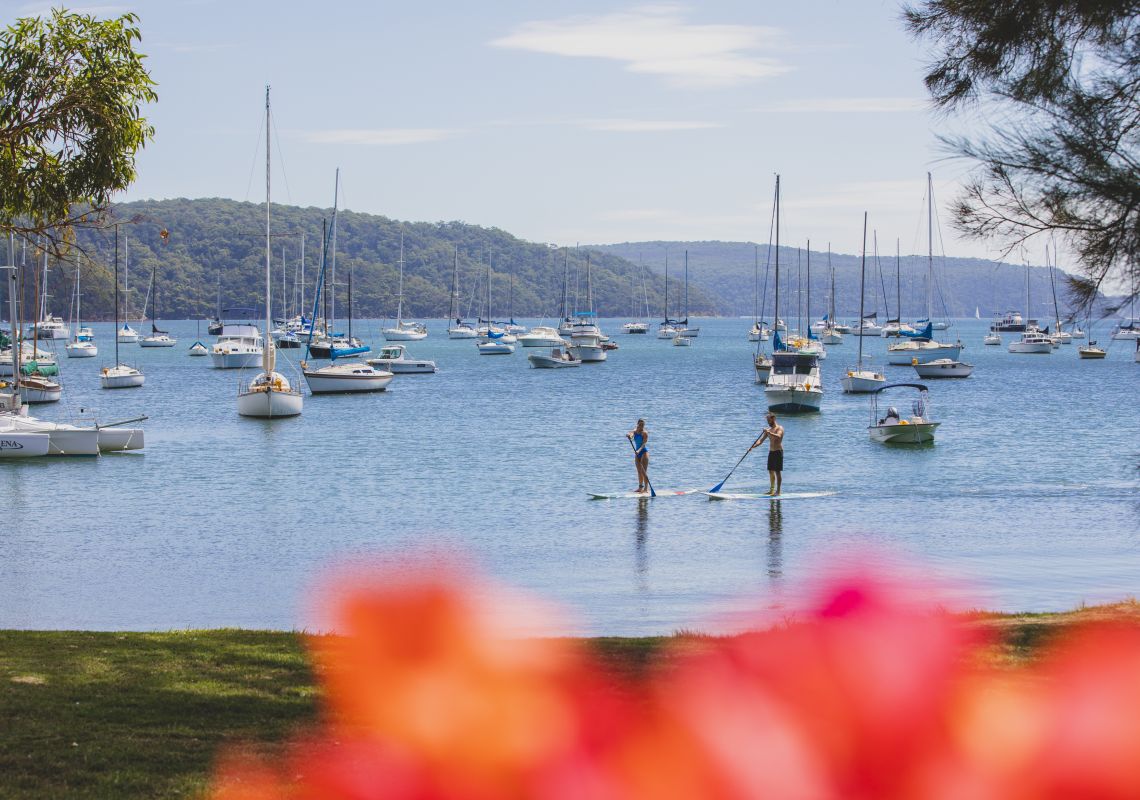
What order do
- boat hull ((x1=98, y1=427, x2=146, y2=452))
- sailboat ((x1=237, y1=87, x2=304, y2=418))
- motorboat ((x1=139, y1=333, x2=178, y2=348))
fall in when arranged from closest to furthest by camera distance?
boat hull ((x1=98, y1=427, x2=146, y2=452))
sailboat ((x1=237, y1=87, x2=304, y2=418))
motorboat ((x1=139, y1=333, x2=178, y2=348))

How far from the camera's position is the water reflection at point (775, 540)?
75.3ft

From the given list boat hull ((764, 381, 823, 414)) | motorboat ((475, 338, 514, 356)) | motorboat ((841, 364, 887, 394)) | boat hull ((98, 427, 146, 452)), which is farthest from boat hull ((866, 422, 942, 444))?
motorboat ((475, 338, 514, 356))

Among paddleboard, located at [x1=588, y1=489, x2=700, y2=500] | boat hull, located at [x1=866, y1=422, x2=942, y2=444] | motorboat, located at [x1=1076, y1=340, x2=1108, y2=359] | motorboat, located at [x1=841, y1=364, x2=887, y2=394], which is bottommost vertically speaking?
paddleboard, located at [x1=588, y1=489, x2=700, y2=500]

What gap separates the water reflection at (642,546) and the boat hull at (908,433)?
15848mm

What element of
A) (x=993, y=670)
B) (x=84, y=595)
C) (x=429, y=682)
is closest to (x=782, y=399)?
(x=84, y=595)

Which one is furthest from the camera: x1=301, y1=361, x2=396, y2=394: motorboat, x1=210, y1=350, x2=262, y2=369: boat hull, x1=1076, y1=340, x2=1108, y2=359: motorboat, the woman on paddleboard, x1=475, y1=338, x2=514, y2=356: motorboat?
x1=475, y1=338, x2=514, y2=356: motorboat

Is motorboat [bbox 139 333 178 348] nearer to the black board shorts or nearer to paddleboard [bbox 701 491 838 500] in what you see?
paddleboard [bbox 701 491 838 500]

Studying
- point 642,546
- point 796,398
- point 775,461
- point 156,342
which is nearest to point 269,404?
point 796,398

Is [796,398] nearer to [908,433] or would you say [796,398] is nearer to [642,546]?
[908,433]

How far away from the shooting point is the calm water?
2075 cm

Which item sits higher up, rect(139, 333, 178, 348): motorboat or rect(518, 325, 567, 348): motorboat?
rect(518, 325, 567, 348): motorboat

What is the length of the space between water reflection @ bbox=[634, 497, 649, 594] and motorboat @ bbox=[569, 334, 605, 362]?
81603mm

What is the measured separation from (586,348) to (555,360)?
7.05m

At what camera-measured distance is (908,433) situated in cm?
4559
